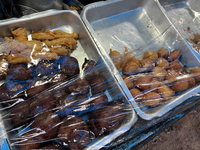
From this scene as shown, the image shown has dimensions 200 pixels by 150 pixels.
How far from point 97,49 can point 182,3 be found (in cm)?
235

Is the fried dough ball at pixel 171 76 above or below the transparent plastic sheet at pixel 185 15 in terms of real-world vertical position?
below

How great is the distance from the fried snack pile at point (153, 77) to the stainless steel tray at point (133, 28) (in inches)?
Answer: 4.1

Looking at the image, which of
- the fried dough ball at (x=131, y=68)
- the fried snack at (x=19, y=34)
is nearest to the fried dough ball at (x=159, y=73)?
the fried dough ball at (x=131, y=68)

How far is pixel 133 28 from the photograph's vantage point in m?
2.41

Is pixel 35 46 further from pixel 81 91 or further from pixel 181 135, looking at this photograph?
pixel 181 135

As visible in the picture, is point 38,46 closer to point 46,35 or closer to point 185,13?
point 46,35

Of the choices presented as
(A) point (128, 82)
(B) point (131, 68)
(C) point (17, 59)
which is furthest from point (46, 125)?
(B) point (131, 68)

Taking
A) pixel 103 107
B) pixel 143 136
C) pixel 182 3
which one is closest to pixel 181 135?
pixel 143 136

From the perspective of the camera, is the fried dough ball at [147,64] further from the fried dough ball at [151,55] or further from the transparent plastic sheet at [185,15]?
the transparent plastic sheet at [185,15]

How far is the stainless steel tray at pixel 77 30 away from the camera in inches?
56.2

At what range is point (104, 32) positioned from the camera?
7.45 feet

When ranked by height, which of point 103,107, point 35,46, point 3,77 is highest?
point 35,46

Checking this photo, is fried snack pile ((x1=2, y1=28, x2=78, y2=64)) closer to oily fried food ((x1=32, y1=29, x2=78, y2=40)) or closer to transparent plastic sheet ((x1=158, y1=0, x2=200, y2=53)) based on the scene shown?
oily fried food ((x1=32, y1=29, x2=78, y2=40))

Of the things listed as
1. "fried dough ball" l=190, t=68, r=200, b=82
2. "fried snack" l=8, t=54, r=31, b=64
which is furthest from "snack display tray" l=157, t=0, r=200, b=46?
"fried snack" l=8, t=54, r=31, b=64
